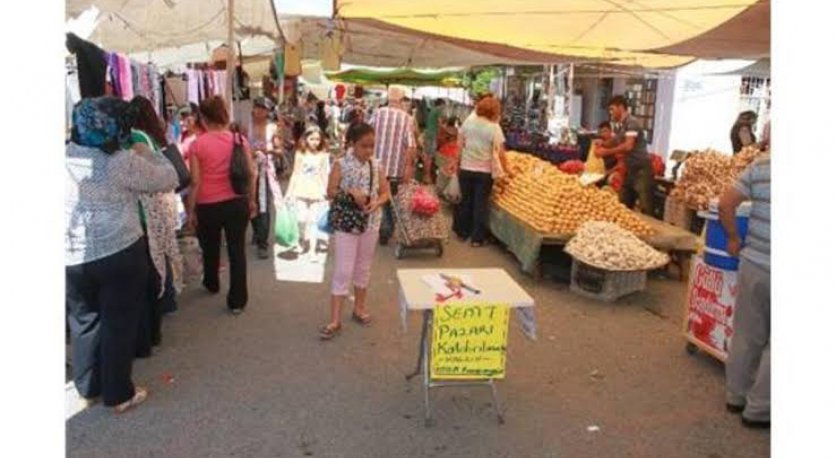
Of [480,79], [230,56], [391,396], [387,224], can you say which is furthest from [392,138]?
[480,79]

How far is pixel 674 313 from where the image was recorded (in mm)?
6559

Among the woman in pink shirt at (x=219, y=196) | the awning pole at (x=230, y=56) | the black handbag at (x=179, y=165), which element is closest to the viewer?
the black handbag at (x=179, y=165)

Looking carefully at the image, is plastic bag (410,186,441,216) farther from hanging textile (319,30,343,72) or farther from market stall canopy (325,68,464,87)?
market stall canopy (325,68,464,87)

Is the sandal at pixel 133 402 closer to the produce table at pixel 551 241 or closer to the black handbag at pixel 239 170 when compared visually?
the black handbag at pixel 239 170

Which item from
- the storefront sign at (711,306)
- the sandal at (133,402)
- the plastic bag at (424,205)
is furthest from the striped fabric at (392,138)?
the sandal at (133,402)

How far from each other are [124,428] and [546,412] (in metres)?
2.49

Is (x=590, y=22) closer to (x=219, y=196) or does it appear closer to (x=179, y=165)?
(x=219, y=196)

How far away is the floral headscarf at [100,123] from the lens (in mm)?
3781

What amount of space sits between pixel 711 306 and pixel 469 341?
6.86 feet

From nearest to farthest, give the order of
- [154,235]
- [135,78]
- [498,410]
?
[498,410], [154,235], [135,78]

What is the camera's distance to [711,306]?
17.0ft

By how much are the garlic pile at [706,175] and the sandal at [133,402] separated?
697cm

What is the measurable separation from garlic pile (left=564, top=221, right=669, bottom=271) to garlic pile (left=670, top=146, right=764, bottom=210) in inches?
93.4
